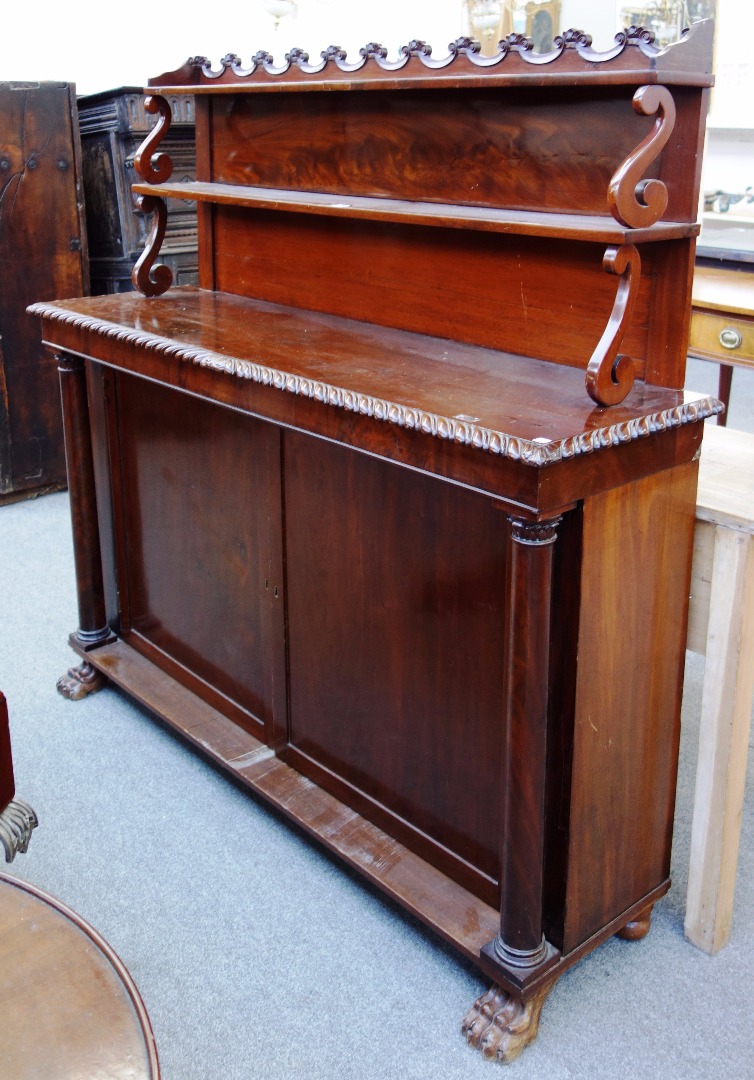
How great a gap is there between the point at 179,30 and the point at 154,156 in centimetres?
314

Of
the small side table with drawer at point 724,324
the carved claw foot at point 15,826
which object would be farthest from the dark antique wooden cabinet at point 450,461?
the small side table with drawer at point 724,324

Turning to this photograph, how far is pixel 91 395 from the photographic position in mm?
2707

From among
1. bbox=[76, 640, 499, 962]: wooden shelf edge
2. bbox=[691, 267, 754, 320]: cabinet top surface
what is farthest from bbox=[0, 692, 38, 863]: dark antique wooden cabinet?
bbox=[691, 267, 754, 320]: cabinet top surface

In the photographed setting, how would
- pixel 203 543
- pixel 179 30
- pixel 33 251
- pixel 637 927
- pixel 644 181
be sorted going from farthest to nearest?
pixel 179 30
pixel 33 251
pixel 203 543
pixel 637 927
pixel 644 181

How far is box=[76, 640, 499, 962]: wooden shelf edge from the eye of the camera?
189 cm

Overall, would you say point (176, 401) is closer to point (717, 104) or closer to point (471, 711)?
point (471, 711)

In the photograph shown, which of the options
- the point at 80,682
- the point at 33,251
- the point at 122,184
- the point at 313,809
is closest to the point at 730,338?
the point at 313,809

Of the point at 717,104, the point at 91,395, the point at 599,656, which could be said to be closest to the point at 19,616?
the point at 91,395

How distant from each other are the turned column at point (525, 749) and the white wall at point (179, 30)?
3153 millimetres

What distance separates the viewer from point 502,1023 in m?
1.77

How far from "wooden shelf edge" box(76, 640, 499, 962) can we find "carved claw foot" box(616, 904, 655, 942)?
0.96 feet

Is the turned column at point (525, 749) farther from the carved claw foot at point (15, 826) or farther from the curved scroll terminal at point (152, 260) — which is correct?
the curved scroll terminal at point (152, 260)

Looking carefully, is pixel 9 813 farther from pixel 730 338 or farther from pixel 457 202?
pixel 730 338

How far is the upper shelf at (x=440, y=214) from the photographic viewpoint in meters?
1.58
